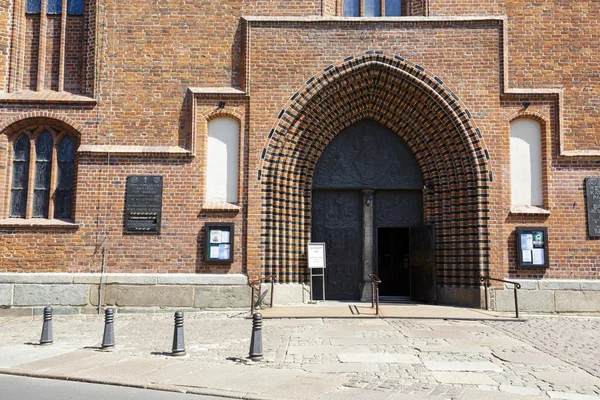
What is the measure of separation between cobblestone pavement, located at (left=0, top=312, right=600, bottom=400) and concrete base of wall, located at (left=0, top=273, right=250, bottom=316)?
24.4 inches

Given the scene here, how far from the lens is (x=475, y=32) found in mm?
12859

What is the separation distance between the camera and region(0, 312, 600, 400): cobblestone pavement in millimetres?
6230

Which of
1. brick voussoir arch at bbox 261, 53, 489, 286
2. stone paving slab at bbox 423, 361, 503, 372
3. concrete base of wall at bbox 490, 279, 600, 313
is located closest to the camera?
stone paving slab at bbox 423, 361, 503, 372

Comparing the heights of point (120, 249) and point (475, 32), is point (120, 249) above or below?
below

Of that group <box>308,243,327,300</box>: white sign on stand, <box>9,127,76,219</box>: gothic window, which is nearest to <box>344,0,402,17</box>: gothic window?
<box>308,243,327,300</box>: white sign on stand

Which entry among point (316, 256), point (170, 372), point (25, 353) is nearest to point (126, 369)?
point (170, 372)

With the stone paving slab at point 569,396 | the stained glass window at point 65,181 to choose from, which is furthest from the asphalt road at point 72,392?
the stained glass window at point 65,181

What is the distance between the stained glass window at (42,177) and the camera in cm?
1298

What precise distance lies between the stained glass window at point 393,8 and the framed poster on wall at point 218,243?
700cm

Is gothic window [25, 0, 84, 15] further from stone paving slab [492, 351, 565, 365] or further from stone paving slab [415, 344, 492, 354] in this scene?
stone paving slab [492, 351, 565, 365]

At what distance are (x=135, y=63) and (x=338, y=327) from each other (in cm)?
812

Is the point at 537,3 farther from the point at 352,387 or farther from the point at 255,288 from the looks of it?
the point at 352,387

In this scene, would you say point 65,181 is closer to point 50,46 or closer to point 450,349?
point 50,46

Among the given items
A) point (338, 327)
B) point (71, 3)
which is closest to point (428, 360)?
point (338, 327)
